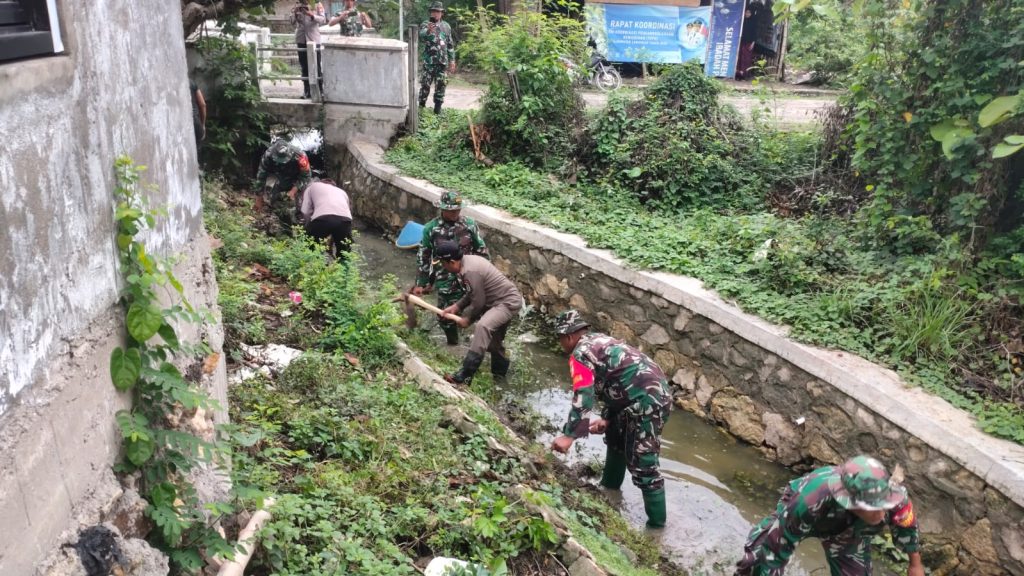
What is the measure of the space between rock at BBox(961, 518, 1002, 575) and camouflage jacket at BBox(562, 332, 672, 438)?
2189 millimetres

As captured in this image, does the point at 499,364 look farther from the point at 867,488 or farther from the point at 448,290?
the point at 867,488

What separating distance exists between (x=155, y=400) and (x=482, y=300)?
15.8 ft

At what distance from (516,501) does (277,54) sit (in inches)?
A: 569

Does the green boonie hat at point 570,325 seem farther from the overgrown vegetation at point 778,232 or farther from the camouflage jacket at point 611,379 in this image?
the overgrown vegetation at point 778,232

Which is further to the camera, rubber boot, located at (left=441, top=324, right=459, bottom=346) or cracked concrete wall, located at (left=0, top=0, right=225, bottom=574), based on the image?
rubber boot, located at (left=441, top=324, right=459, bottom=346)

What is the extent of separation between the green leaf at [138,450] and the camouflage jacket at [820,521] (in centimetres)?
332

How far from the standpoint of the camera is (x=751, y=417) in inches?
280

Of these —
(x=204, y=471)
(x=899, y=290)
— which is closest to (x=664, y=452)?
(x=899, y=290)

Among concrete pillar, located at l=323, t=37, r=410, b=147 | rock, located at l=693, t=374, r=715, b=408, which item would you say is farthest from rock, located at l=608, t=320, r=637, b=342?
concrete pillar, located at l=323, t=37, r=410, b=147

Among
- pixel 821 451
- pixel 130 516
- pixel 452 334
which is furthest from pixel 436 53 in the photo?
pixel 130 516

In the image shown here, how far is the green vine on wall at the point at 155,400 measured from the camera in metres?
2.75

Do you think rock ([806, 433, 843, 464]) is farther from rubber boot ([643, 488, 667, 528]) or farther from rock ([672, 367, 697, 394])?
rubber boot ([643, 488, 667, 528])

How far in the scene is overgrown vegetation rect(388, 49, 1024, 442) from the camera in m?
6.18

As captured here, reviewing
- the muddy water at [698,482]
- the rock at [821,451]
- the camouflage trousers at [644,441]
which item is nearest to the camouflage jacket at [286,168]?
the muddy water at [698,482]
